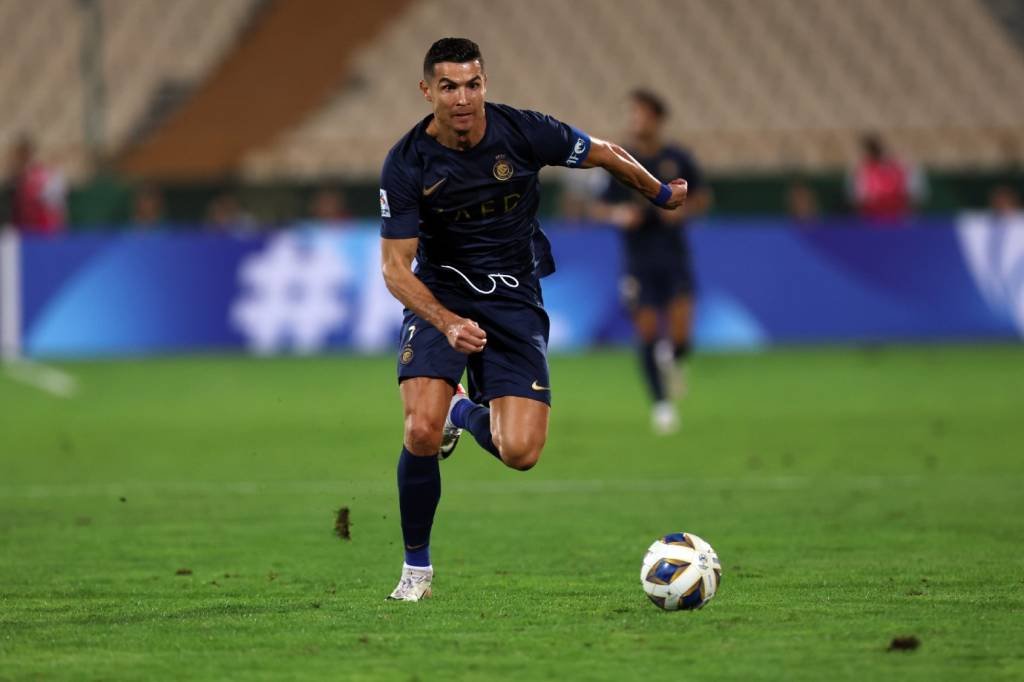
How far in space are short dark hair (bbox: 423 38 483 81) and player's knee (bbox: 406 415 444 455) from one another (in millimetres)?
1334

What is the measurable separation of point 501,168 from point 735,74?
2341 cm

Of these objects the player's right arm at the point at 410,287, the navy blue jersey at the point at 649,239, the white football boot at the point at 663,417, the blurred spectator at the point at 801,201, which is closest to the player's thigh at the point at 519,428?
the player's right arm at the point at 410,287

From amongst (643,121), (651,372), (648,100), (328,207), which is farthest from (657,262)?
(328,207)

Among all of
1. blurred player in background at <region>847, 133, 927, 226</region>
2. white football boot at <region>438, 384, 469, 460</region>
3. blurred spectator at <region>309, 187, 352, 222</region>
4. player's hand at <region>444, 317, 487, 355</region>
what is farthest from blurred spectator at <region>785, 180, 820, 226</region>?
player's hand at <region>444, 317, 487, 355</region>

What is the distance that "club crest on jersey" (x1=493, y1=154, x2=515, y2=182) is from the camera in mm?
7141

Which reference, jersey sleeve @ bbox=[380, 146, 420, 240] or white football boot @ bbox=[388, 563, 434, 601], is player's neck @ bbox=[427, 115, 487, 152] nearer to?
jersey sleeve @ bbox=[380, 146, 420, 240]

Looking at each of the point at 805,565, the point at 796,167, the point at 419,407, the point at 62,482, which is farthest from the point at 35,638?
the point at 796,167

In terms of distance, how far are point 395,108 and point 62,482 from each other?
1893cm

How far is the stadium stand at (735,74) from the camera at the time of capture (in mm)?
28656

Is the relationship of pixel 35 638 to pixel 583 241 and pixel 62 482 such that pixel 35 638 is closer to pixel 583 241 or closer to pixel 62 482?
pixel 62 482

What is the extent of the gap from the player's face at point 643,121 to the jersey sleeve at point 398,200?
6.35 m

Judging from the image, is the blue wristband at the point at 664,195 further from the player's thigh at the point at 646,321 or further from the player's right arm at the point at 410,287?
the player's thigh at the point at 646,321

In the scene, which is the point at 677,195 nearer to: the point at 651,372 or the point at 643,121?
the point at 643,121

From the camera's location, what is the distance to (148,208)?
23547mm
